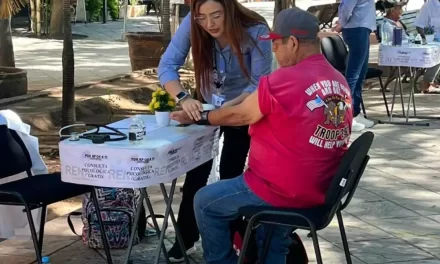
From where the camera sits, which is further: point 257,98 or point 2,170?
point 2,170

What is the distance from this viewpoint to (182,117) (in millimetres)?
4078

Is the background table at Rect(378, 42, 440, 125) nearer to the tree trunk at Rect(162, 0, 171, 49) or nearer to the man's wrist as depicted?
the tree trunk at Rect(162, 0, 171, 49)

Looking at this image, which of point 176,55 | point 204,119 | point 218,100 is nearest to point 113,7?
point 176,55

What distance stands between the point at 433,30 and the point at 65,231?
646 centimetres

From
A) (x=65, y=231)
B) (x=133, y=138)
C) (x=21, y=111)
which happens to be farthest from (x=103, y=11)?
(x=133, y=138)

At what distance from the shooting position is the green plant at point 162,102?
13.9 feet

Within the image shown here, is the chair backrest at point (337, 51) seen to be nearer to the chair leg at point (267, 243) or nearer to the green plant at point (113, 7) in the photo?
the chair leg at point (267, 243)

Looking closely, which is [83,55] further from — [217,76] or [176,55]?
[217,76]

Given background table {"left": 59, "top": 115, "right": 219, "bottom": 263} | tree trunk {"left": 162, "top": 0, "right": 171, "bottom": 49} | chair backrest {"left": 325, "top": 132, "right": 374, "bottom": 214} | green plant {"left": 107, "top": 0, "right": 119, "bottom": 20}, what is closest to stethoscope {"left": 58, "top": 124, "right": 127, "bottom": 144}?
background table {"left": 59, "top": 115, "right": 219, "bottom": 263}

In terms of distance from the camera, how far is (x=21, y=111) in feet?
32.9

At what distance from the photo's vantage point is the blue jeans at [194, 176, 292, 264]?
3791mm

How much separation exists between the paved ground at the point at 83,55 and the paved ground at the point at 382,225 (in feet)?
20.2

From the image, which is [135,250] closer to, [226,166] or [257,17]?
[226,166]

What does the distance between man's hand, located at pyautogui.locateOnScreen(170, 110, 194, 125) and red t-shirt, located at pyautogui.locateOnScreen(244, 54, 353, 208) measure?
1.52ft
